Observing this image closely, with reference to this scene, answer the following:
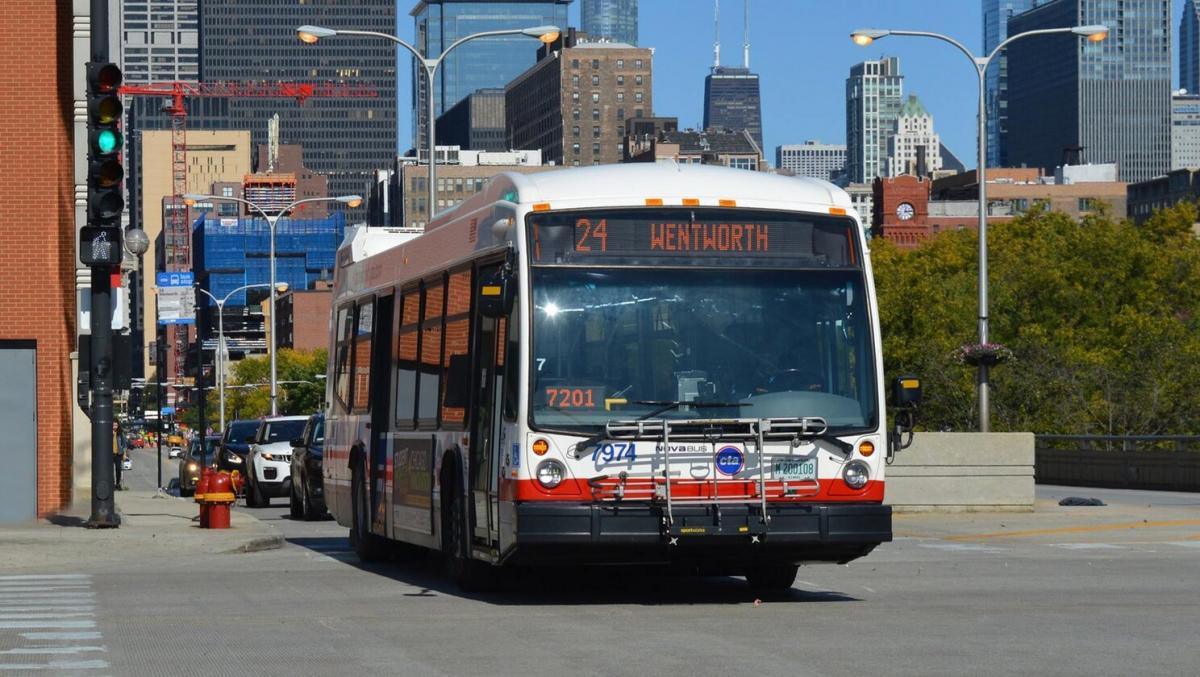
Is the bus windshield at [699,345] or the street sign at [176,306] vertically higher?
the street sign at [176,306]

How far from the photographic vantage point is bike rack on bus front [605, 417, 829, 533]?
14.5m

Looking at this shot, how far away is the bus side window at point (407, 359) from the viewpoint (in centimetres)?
1805

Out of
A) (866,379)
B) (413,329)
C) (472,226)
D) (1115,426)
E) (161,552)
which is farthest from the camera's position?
(1115,426)

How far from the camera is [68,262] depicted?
32.5 meters

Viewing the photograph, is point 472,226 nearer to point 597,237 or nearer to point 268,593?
point 597,237

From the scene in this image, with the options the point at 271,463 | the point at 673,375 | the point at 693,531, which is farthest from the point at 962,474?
the point at 693,531

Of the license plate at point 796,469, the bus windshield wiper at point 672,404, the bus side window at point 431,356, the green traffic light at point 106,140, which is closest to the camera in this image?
the bus windshield wiper at point 672,404

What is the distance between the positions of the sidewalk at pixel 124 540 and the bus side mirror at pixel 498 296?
7.68 meters

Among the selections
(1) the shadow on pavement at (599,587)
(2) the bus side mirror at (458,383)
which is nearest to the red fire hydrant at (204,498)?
(1) the shadow on pavement at (599,587)

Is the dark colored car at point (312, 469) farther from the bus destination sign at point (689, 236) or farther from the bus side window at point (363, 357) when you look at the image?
the bus destination sign at point (689, 236)

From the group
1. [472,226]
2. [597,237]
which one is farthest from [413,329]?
[597,237]

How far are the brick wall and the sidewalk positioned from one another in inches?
50.8

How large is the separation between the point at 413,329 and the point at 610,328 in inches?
150

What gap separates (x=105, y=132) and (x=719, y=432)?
11.5 meters
